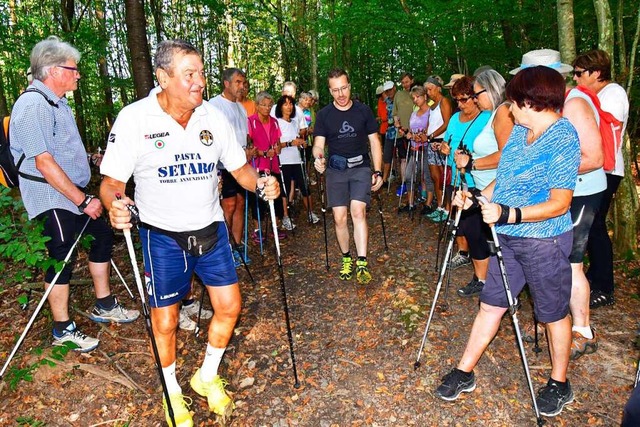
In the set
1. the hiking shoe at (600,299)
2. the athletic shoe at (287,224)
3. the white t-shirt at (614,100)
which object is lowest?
the hiking shoe at (600,299)

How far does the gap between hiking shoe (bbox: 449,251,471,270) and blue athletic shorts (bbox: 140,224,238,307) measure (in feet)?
11.9

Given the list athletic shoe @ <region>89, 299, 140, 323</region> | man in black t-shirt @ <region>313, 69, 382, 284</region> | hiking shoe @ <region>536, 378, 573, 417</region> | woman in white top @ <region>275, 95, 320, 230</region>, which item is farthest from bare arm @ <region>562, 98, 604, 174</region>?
woman in white top @ <region>275, 95, 320, 230</region>

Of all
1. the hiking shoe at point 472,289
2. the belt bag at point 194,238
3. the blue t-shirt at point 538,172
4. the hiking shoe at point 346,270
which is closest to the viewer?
the blue t-shirt at point 538,172

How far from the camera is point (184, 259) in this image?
3.22 m

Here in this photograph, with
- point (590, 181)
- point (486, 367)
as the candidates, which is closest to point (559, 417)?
point (486, 367)

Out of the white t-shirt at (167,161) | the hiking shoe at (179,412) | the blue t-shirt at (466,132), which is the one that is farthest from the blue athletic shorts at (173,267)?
the blue t-shirt at (466,132)

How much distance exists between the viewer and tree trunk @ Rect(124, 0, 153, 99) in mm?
6496

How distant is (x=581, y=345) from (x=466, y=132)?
2.56 m

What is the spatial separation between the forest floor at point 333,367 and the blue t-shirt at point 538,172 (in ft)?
5.04

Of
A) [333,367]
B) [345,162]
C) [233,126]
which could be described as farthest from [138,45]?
[333,367]

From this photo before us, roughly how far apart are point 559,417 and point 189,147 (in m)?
3.52

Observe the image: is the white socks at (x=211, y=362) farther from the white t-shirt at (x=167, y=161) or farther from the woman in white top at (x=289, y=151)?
the woman in white top at (x=289, y=151)

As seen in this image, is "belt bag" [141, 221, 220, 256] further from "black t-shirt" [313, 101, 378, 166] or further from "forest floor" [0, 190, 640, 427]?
"black t-shirt" [313, 101, 378, 166]

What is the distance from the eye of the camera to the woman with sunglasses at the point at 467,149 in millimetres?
4703
